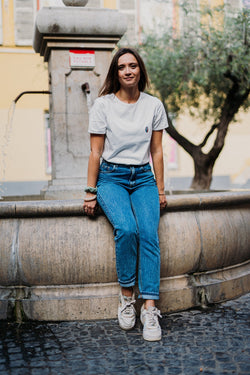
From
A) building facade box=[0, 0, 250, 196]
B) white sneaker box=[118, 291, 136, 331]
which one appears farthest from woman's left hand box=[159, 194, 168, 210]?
building facade box=[0, 0, 250, 196]

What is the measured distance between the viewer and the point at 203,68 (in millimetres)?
10695

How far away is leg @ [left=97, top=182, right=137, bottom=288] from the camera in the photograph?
11.1ft

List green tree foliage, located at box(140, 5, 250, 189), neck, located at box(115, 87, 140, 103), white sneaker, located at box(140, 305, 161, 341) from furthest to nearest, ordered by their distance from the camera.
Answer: green tree foliage, located at box(140, 5, 250, 189) → neck, located at box(115, 87, 140, 103) → white sneaker, located at box(140, 305, 161, 341)

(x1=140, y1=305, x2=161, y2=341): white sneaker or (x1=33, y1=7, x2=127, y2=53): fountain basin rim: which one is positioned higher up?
(x1=33, y1=7, x2=127, y2=53): fountain basin rim

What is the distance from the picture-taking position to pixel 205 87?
11.5 meters

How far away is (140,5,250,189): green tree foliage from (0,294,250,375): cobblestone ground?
6.96 metres

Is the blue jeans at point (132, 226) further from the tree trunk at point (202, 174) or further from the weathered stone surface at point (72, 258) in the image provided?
the tree trunk at point (202, 174)

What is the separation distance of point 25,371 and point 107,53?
340cm

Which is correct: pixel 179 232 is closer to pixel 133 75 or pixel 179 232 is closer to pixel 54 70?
pixel 133 75

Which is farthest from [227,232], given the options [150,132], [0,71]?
[0,71]

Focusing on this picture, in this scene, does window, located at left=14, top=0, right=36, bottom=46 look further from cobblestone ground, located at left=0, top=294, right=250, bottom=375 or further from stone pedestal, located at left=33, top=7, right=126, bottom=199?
cobblestone ground, located at left=0, top=294, right=250, bottom=375

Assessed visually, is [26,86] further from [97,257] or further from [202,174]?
[97,257]

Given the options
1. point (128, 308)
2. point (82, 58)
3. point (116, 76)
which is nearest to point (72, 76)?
point (82, 58)

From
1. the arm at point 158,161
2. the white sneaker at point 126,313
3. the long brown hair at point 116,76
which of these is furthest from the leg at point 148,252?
the long brown hair at point 116,76
